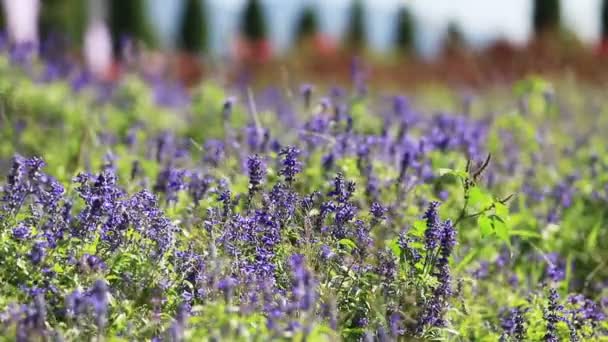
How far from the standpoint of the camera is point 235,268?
2.73m

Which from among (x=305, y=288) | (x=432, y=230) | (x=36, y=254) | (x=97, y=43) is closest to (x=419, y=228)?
(x=432, y=230)

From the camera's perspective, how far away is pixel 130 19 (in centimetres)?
2491

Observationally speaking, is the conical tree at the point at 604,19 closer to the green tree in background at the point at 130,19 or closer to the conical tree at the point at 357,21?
the conical tree at the point at 357,21

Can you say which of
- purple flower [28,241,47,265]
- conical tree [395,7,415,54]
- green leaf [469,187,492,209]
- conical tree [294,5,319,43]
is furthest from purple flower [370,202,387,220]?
conical tree [395,7,415,54]

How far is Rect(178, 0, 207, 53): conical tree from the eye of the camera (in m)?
28.3

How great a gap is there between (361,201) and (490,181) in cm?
110

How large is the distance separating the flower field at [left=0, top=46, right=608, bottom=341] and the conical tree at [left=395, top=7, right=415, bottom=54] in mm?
29914

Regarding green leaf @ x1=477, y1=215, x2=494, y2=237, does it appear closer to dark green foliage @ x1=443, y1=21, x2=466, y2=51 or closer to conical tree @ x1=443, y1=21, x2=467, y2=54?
conical tree @ x1=443, y1=21, x2=467, y2=54

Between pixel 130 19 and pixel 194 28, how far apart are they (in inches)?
147

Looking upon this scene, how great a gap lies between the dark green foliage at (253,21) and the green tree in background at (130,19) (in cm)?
700

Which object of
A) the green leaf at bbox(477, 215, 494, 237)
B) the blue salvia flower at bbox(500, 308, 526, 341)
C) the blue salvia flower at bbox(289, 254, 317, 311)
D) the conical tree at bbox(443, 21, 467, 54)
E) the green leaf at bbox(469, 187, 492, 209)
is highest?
the conical tree at bbox(443, 21, 467, 54)

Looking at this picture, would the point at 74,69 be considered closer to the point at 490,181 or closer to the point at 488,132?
the point at 488,132

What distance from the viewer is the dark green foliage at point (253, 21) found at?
31703 mm

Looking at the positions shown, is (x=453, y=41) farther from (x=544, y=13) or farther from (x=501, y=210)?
(x=501, y=210)
